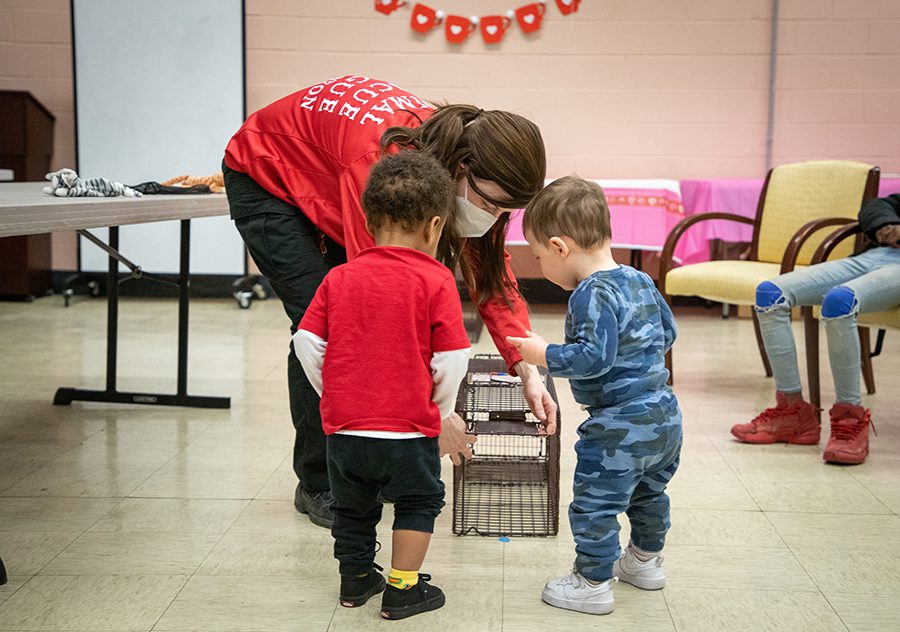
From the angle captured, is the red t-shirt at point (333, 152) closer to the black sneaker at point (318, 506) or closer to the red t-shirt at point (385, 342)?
the red t-shirt at point (385, 342)

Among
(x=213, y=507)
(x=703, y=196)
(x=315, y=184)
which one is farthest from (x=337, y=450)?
(x=703, y=196)

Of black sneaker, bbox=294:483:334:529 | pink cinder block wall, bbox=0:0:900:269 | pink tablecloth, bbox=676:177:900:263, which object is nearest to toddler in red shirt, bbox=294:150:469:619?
black sneaker, bbox=294:483:334:529

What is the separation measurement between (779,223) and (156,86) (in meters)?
3.55

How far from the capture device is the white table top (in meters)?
1.69

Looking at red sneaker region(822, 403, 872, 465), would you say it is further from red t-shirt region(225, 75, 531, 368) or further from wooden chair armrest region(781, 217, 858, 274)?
red t-shirt region(225, 75, 531, 368)

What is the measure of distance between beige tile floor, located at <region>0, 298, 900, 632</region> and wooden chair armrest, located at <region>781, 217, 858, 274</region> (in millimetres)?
481

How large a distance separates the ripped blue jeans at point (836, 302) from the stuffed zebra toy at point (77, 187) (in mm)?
1802

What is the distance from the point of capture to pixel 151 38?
5.49 m

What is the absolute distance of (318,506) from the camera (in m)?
2.11

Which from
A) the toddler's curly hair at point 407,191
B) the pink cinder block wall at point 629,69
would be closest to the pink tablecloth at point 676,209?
the pink cinder block wall at point 629,69

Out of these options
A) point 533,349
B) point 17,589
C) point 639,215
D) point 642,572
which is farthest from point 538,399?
point 639,215

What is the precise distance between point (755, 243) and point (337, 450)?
2568 mm

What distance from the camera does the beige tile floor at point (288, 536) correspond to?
1.67 m

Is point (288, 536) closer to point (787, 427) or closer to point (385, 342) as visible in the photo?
point (385, 342)
